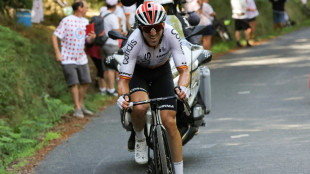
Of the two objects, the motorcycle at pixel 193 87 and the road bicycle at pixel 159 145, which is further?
the motorcycle at pixel 193 87

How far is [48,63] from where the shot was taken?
14.9 metres

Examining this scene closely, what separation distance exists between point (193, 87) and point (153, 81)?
115cm

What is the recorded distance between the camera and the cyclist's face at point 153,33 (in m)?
7.60

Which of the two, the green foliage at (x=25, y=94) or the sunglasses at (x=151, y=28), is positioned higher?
the sunglasses at (x=151, y=28)

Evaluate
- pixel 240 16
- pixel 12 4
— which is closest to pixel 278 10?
pixel 240 16

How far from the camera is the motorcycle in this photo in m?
9.03

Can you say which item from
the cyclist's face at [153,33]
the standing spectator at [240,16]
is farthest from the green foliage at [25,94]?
the standing spectator at [240,16]

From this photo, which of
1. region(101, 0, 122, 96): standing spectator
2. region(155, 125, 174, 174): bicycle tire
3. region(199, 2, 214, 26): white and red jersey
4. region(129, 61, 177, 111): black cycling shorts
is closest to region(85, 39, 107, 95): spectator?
region(101, 0, 122, 96): standing spectator

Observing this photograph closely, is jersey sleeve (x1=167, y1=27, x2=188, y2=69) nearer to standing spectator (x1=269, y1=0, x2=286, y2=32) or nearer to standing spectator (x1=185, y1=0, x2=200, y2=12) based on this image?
standing spectator (x1=185, y1=0, x2=200, y2=12)

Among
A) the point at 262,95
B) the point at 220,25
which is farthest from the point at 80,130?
the point at 220,25

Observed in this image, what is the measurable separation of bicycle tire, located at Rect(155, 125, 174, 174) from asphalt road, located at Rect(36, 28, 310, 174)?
4.50 feet

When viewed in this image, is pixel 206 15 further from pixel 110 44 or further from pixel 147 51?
pixel 147 51

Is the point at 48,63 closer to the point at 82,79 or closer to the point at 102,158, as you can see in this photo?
the point at 82,79

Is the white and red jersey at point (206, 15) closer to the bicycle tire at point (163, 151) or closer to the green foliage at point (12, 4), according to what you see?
the green foliage at point (12, 4)
